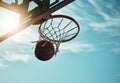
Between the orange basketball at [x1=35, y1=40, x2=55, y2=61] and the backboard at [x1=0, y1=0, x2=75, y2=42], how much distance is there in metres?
1.43

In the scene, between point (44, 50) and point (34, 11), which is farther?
point (44, 50)

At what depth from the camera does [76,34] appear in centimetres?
838

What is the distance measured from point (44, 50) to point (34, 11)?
5.08 ft

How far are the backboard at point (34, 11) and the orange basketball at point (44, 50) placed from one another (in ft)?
4.68

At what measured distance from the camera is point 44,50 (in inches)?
301

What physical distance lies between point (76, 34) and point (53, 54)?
1.20 m

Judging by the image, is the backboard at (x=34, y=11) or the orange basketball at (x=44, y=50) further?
the orange basketball at (x=44, y=50)

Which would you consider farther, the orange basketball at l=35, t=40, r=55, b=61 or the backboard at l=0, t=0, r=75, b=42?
the orange basketball at l=35, t=40, r=55, b=61

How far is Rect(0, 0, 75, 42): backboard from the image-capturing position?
6047 mm

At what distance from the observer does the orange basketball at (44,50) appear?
7555 millimetres

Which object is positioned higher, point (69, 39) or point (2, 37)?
point (2, 37)

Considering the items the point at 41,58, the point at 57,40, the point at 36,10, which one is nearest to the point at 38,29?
the point at 57,40

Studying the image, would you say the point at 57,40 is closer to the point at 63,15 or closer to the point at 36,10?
the point at 63,15

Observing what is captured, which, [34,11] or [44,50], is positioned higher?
[34,11]
